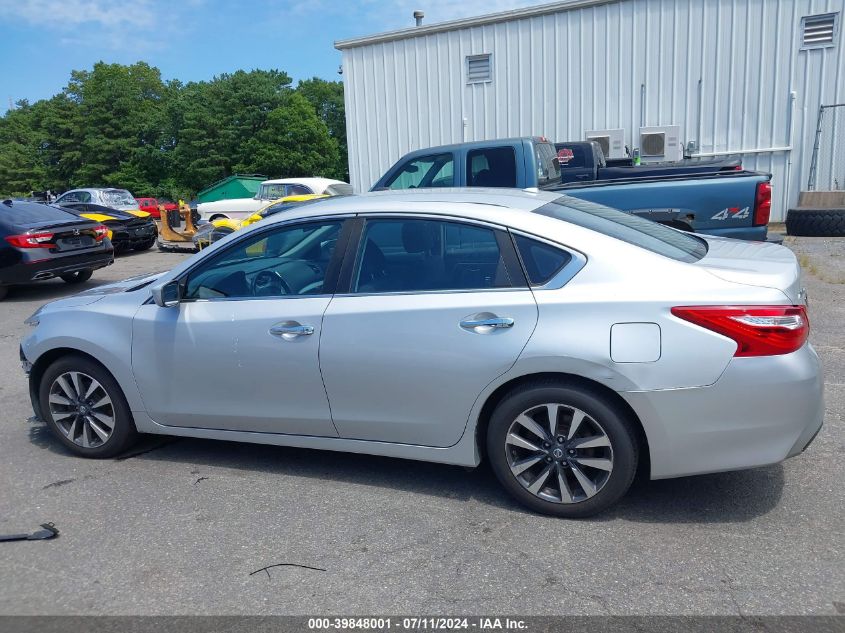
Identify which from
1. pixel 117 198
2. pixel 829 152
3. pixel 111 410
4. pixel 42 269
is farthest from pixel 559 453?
pixel 117 198

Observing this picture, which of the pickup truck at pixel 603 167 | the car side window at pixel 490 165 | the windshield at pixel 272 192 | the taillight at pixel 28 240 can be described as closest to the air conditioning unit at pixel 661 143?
the pickup truck at pixel 603 167

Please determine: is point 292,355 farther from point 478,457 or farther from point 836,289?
point 836,289

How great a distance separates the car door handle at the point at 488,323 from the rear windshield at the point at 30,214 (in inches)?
386

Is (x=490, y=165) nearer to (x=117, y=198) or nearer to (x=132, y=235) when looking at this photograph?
(x=132, y=235)

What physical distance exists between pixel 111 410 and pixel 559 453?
112 inches

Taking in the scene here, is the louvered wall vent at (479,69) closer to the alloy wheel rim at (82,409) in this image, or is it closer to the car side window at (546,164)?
the car side window at (546,164)

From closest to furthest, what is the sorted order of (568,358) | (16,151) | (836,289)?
(568,358), (836,289), (16,151)

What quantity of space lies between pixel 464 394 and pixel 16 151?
78.9 meters

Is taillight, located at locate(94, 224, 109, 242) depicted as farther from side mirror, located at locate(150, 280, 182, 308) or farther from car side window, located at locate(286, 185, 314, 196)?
side mirror, located at locate(150, 280, 182, 308)

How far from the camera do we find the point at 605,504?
3.64m

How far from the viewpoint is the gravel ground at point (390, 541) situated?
3.12 meters

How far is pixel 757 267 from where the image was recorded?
12.1 ft

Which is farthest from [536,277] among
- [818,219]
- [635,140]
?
[635,140]

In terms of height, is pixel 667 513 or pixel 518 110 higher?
pixel 518 110
